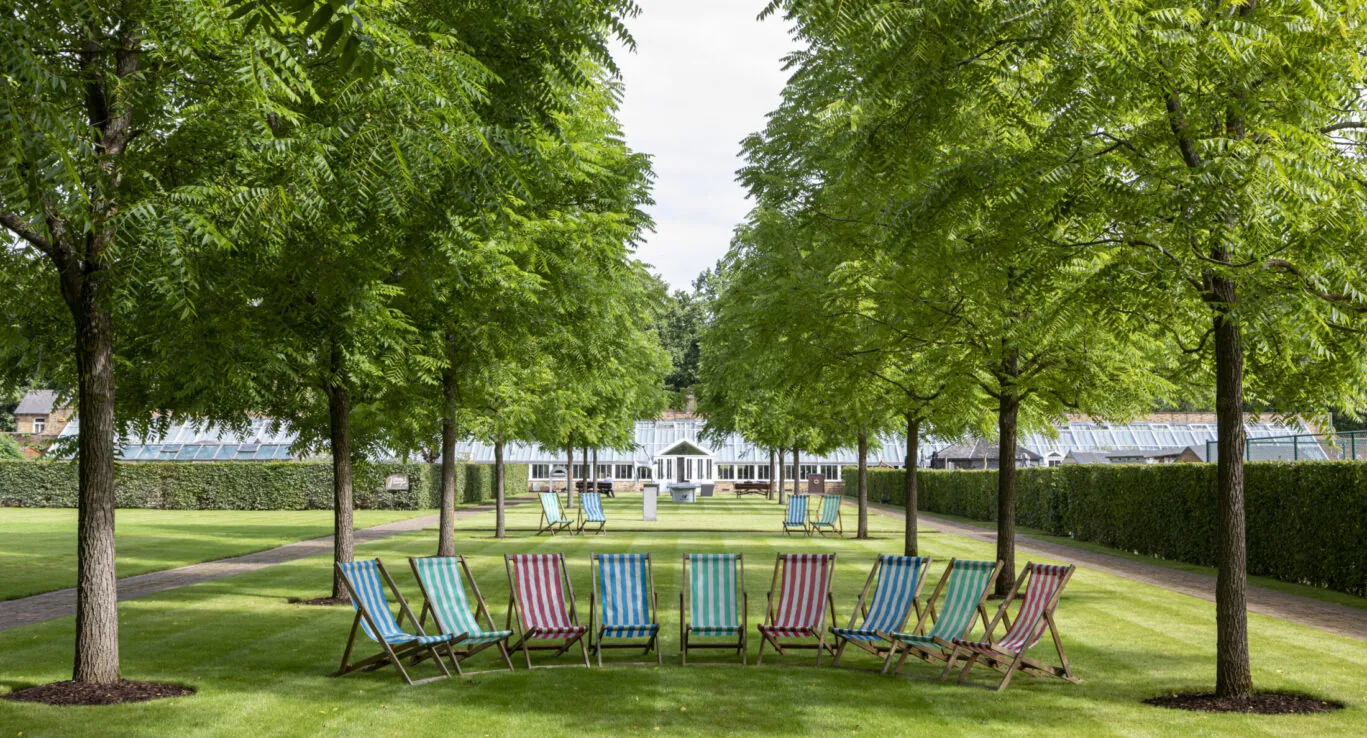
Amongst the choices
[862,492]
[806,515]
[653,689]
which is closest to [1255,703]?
[653,689]

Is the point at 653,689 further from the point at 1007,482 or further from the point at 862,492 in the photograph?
the point at 862,492

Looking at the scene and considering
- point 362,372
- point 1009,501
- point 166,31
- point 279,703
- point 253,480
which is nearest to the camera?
point 166,31

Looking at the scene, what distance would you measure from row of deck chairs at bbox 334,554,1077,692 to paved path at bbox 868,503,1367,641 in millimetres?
4869

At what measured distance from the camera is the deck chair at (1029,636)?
8.73 m

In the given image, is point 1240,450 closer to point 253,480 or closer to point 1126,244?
point 1126,244

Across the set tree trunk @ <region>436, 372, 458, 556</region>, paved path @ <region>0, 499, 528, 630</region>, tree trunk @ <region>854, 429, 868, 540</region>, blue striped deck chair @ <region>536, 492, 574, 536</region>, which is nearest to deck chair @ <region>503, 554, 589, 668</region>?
paved path @ <region>0, 499, 528, 630</region>

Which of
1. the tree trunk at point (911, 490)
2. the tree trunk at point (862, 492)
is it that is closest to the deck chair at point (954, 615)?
the tree trunk at point (911, 490)

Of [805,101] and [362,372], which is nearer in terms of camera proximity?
[362,372]

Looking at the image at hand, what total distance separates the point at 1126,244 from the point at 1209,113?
3.77 ft

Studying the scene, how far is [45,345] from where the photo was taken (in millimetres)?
9391

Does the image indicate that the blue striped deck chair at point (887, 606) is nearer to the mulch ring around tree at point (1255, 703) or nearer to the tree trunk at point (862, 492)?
the mulch ring around tree at point (1255, 703)

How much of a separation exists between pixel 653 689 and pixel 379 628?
7.23 ft

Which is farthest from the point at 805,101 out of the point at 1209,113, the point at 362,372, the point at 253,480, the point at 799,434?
the point at 253,480

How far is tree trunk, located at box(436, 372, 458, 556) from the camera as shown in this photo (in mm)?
17188
